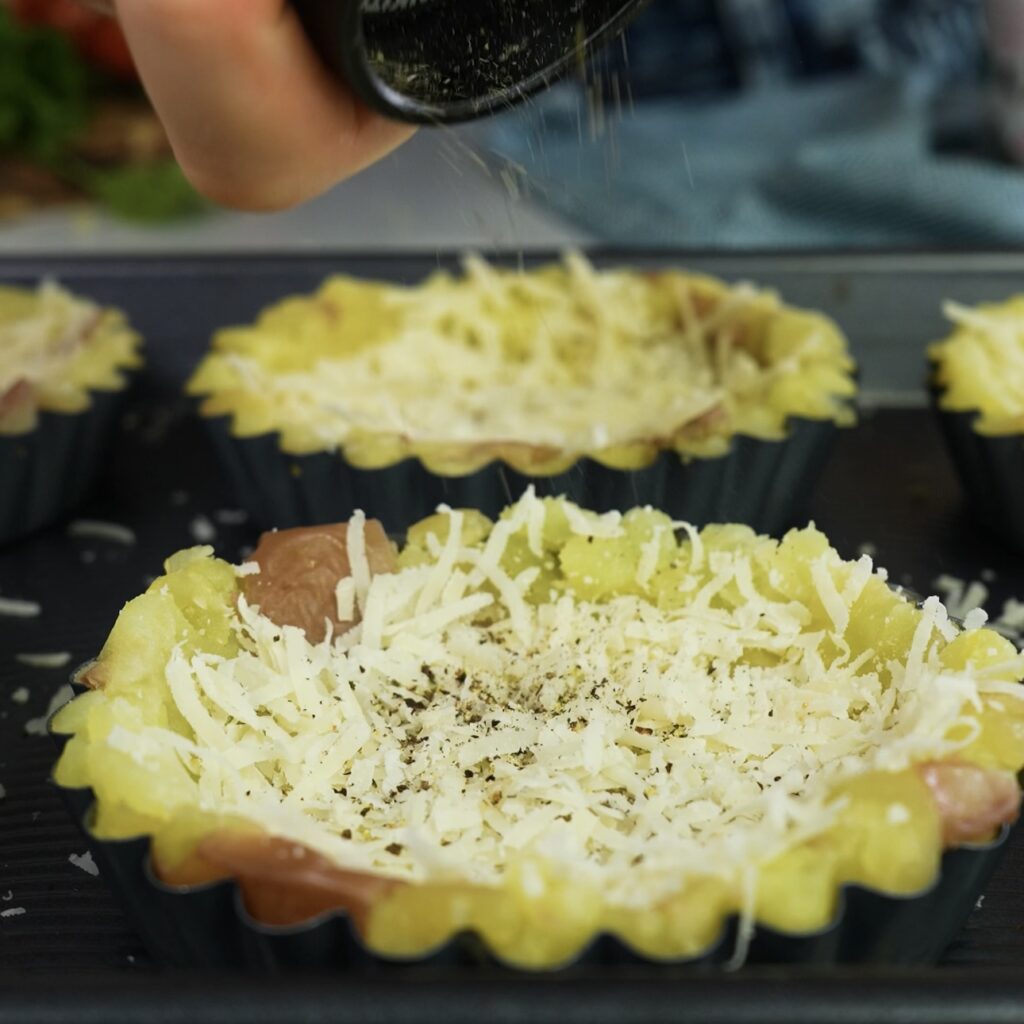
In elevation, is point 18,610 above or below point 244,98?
below

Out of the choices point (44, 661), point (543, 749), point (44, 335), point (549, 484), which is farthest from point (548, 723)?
point (44, 335)

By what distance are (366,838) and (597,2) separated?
830 millimetres

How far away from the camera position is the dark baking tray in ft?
3.05

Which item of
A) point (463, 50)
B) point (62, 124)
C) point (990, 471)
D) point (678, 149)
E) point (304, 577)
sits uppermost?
point (463, 50)

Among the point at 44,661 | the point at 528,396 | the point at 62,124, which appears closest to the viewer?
the point at 44,661

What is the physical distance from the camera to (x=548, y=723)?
134 cm

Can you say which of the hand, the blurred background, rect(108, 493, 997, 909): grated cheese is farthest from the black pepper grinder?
Answer: the blurred background

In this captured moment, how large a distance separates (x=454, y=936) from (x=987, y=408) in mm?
1212

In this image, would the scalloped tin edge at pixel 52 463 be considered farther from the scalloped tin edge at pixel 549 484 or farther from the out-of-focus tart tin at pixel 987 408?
the out-of-focus tart tin at pixel 987 408

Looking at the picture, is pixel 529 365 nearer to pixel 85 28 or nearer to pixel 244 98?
pixel 244 98

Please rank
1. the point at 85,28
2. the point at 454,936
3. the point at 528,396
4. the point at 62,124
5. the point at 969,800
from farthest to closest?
the point at 85,28
the point at 62,124
the point at 528,396
the point at 969,800
the point at 454,936

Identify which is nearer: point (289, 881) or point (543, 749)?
point (289, 881)

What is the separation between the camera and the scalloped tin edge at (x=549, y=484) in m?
1.88

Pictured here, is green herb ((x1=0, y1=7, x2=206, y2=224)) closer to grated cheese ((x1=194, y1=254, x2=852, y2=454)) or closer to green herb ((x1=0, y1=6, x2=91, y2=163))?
green herb ((x1=0, y1=6, x2=91, y2=163))
